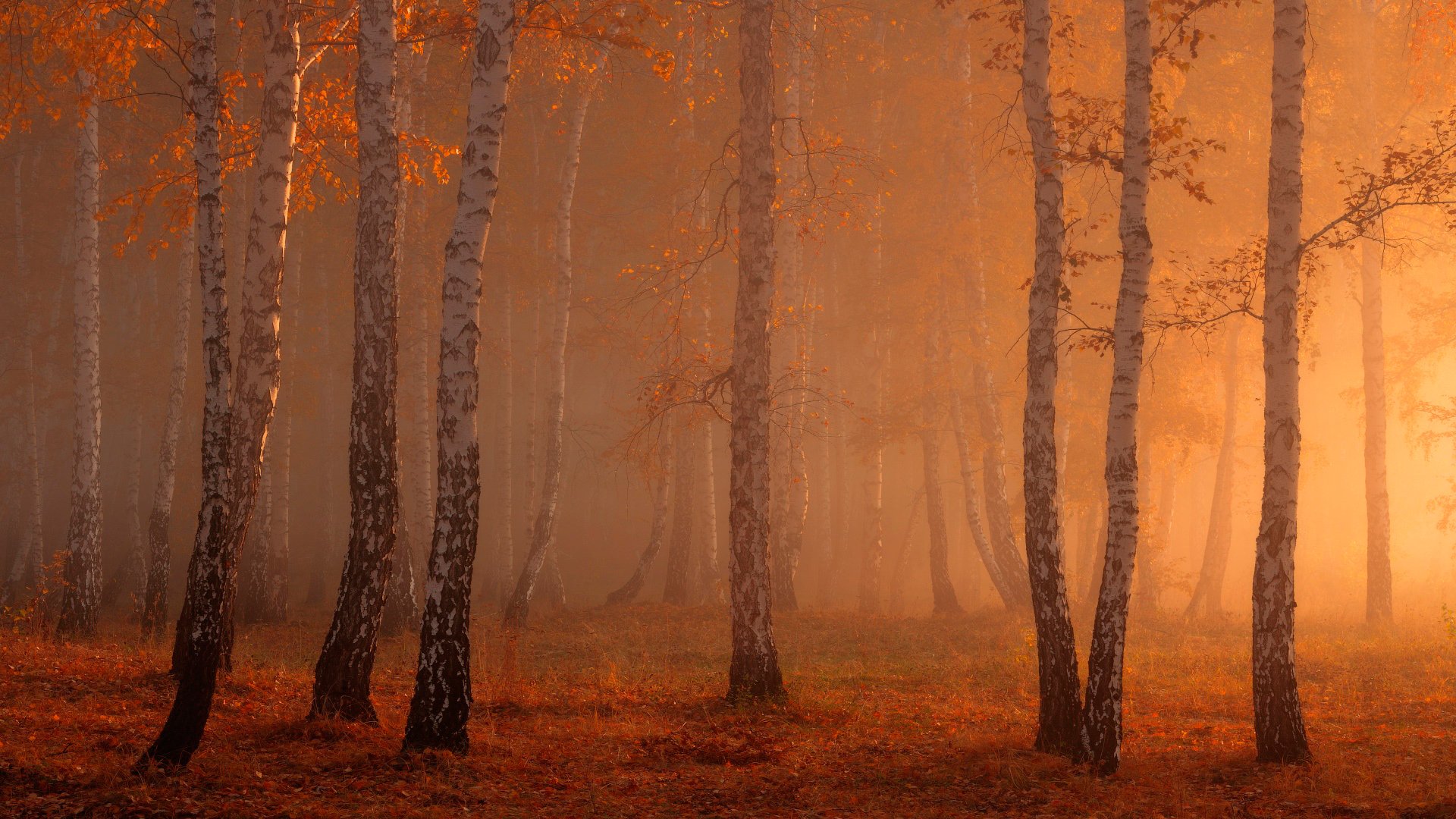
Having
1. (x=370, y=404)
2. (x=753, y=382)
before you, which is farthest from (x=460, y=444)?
(x=753, y=382)

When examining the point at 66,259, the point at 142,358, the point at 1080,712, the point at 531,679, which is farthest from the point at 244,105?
the point at 1080,712

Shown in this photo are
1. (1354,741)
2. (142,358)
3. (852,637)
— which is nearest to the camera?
(1354,741)

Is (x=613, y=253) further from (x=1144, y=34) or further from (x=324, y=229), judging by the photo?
(x=1144, y=34)

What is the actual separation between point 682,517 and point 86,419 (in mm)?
11012

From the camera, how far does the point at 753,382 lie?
1118cm

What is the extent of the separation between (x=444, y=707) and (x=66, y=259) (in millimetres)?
25253

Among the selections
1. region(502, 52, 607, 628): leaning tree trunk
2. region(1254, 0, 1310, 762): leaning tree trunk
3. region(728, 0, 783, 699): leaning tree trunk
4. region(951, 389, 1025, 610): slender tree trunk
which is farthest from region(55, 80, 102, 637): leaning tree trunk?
region(951, 389, 1025, 610): slender tree trunk

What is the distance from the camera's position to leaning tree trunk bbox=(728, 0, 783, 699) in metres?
10.8

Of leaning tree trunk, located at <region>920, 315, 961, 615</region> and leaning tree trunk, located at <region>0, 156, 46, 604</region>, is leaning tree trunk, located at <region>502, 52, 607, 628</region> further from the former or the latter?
leaning tree trunk, located at <region>0, 156, 46, 604</region>

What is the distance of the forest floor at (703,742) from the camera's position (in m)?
6.95

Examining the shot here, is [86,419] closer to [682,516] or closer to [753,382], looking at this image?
[753,382]

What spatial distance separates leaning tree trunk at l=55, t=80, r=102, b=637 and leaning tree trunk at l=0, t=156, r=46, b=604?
4.11m

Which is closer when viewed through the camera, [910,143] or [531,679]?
[531,679]

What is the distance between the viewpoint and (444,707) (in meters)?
7.76
